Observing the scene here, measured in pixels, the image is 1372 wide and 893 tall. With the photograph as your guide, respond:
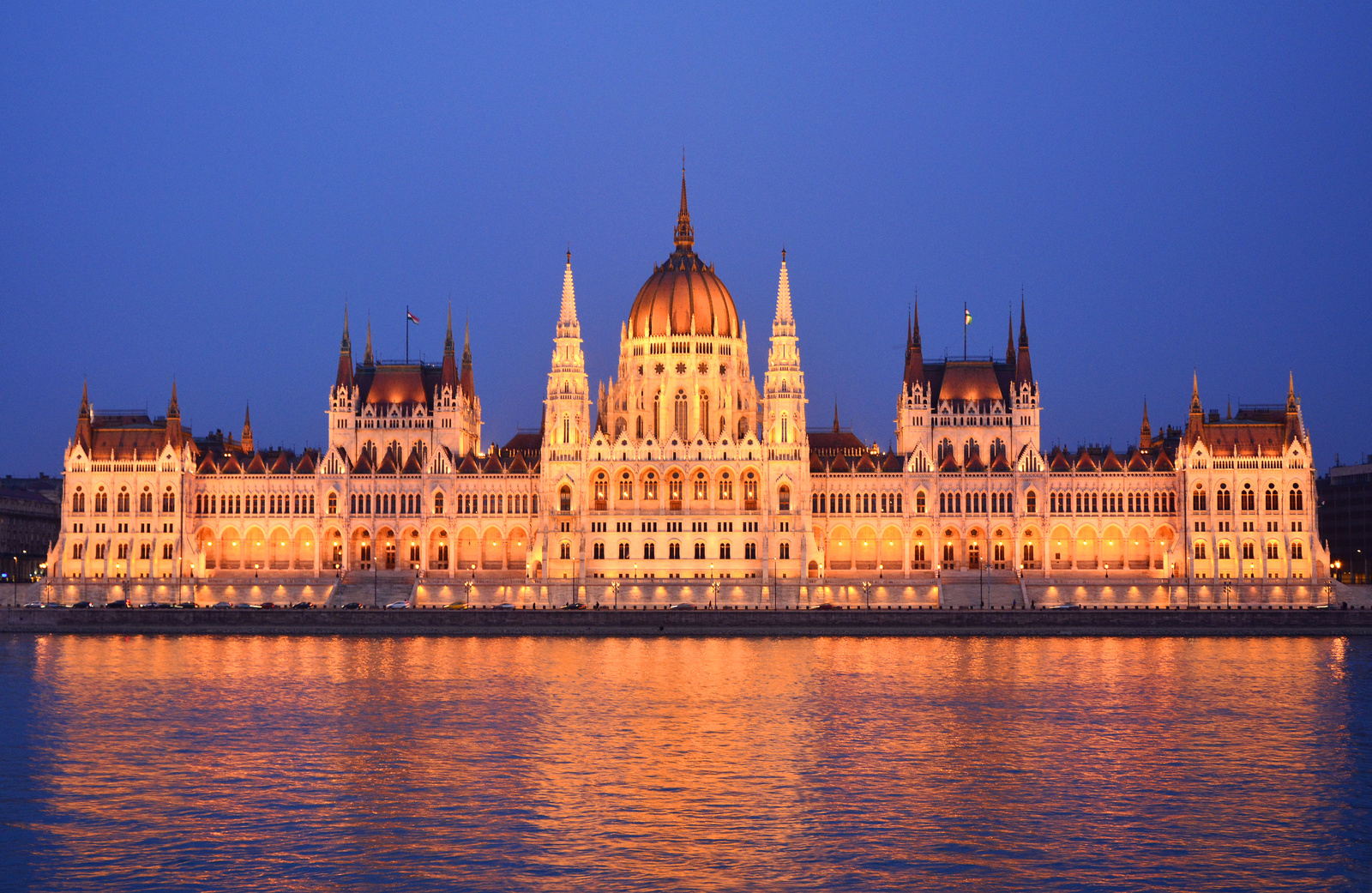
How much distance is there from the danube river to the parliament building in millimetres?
38007

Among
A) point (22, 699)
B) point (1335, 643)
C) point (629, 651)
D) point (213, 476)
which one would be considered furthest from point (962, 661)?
point (213, 476)

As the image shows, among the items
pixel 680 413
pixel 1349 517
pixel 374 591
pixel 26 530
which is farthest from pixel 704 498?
pixel 26 530

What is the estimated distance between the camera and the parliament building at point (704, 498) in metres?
118

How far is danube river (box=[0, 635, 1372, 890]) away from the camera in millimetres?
35750

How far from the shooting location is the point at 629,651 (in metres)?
87.2

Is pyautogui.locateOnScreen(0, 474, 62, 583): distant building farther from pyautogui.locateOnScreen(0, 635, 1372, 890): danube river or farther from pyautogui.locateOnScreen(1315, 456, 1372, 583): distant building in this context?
pyautogui.locateOnScreen(1315, 456, 1372, 583): distant building


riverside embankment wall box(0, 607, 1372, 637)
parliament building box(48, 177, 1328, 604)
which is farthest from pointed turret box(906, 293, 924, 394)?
riverside embankment wall box(0, 607, 1372, 637)

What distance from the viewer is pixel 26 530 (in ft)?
488

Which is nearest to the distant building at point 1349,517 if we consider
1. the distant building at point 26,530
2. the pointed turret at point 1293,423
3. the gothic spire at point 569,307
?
the pointed turret at point 1293,423

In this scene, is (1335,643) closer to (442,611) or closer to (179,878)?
(442,611)

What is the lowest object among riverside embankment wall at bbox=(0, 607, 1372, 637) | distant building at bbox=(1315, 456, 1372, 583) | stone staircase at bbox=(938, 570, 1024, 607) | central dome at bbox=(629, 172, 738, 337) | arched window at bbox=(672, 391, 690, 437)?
riverside embankment wall at bbox=(0, 607, 1372, 637)

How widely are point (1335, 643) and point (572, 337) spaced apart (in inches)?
2413

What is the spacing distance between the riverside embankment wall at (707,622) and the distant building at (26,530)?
35803 millimetres

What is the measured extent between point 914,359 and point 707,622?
127 feet
